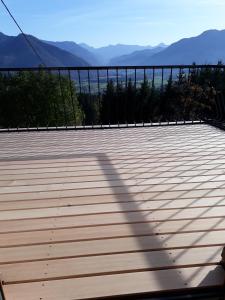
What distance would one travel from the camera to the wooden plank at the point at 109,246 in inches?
76.9

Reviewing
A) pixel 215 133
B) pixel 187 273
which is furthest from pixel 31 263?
pixel 215 133

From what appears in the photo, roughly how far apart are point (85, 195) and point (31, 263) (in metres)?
0.92

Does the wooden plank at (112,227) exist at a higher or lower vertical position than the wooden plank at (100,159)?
higher

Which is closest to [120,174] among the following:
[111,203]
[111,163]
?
[111,163]

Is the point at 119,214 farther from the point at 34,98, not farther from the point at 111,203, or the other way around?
the point at 34,98

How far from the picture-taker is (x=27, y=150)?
4031mm

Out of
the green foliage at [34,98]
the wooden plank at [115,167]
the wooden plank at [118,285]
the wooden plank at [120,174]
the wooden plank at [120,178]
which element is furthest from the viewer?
the green foliage at [34,98]

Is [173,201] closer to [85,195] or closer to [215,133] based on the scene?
[85,195]

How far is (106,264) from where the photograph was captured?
186 centimetres

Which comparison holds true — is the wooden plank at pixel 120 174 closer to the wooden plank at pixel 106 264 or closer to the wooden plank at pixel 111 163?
the wooden plank at pixel 111 163

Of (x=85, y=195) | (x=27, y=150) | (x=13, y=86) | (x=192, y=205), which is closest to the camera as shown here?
(x=192, y=205)

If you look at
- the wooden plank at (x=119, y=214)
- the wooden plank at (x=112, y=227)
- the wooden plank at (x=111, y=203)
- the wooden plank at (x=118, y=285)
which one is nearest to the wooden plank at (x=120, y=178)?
the wooden plank at (x=111, y=203)

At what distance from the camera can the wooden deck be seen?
176 cm

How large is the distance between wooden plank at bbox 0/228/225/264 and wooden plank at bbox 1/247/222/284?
1.9 inches
